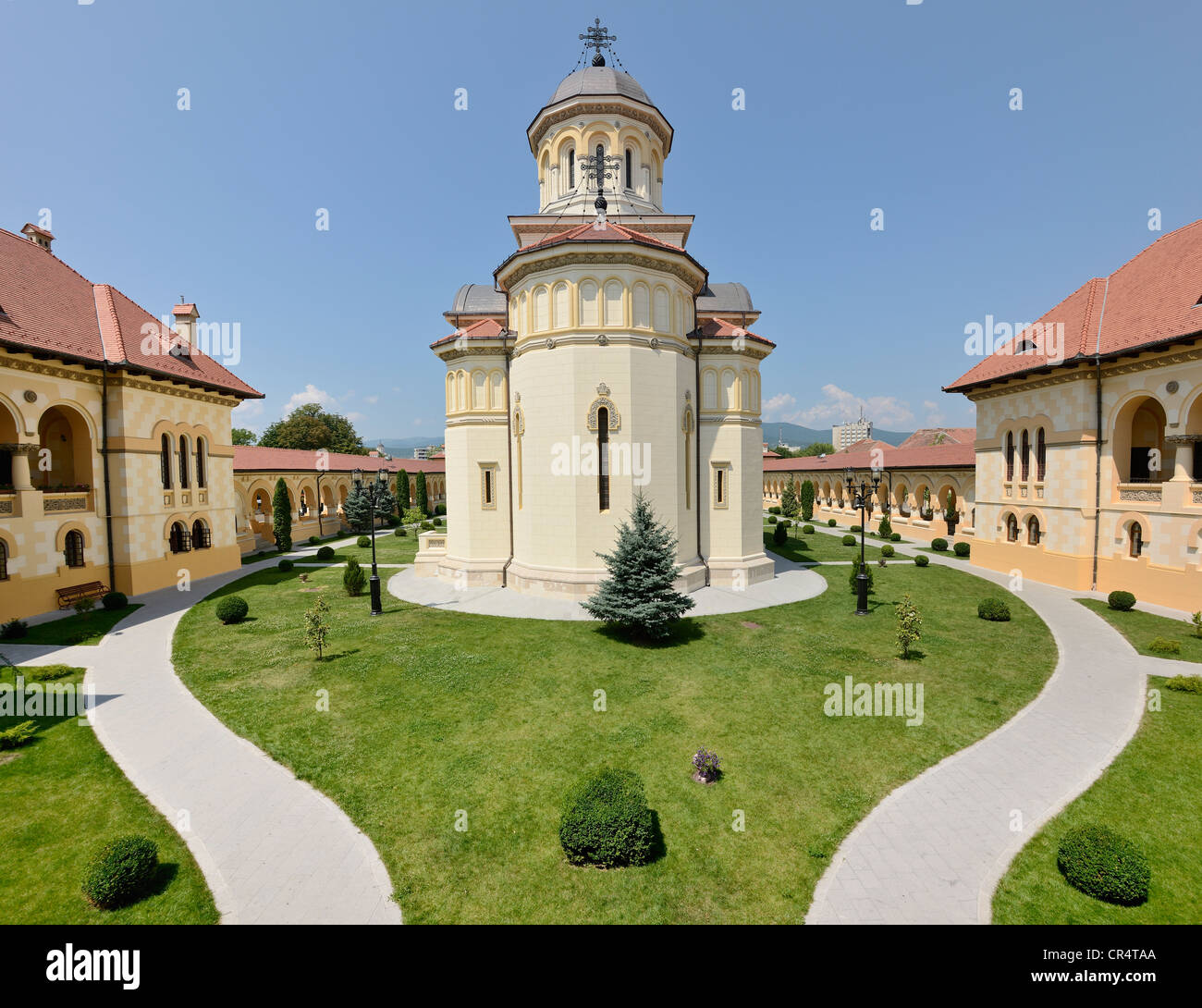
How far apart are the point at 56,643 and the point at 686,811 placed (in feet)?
59.8

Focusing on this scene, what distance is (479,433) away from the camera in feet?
69.7

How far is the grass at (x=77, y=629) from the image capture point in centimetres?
1468

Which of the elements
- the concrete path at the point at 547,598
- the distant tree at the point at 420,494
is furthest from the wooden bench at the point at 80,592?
the distant tree at the point at 420,494

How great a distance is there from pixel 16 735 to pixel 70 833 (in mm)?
3826

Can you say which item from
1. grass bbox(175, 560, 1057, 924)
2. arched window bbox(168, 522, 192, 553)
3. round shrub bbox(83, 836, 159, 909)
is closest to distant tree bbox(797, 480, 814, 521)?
grass bbox(175, 560, 1057, 924)

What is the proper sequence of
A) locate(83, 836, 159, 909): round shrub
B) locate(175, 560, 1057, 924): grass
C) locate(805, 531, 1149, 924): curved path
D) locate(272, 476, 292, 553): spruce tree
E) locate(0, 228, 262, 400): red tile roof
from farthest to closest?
1. locate(272, 476, 292, 553): spruce tree
2. locate(0, 228, 262, 400): red tile roof
3. locate(175, 560, 1057, 924): grass
4. locate(805, 531, 1149, 924): curved path
5. locate(83, 836, 159, 909): round shrub

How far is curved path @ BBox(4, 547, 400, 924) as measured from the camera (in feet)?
18.9

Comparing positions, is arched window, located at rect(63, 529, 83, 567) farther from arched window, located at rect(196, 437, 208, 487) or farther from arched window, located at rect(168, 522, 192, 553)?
arched window, located at rect(196, 437, 208, 487)

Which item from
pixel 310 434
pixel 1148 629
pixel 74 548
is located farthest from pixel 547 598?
pixel 310 434

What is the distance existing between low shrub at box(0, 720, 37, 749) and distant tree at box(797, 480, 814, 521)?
153 ft

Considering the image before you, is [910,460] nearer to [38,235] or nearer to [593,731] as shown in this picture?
[593,731]

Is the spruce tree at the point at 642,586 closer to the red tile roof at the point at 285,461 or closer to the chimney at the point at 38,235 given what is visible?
the red tile roof at the point at 285,461

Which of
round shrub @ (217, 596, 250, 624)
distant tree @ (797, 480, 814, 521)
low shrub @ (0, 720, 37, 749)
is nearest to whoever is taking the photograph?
low shrub @ (0, 720, 37, 749)
